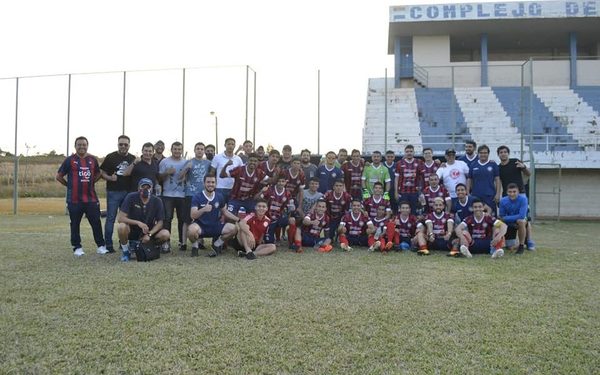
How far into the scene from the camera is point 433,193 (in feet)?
25.1

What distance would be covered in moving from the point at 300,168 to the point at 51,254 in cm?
387

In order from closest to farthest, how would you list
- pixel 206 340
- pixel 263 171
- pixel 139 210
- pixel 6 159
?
pixel 206 340, pixel 139 210, pixel 263 171, pixel 6 159

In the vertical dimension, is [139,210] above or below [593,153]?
below

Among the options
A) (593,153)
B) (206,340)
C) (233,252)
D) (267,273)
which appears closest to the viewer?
(206,340)

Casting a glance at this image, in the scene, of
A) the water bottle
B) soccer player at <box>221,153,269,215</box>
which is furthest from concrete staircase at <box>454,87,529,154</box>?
the water bottle

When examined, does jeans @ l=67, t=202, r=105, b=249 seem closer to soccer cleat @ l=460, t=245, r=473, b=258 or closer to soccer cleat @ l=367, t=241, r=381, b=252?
soccer cleat @ l=367, t=241, r=381, b=252

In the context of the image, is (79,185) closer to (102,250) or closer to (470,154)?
(102,250)

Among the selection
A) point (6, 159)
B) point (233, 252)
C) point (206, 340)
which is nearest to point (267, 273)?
point (233, 252)

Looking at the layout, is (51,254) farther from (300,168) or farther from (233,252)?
(300,168)

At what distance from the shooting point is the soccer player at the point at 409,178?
7.95 meters

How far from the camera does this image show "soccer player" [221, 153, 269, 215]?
724 centimetres

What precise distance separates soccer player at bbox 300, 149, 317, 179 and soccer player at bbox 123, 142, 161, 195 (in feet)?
8.38

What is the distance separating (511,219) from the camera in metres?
7.20

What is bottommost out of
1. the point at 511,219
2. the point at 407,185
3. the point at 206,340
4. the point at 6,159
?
the point at 206,340
